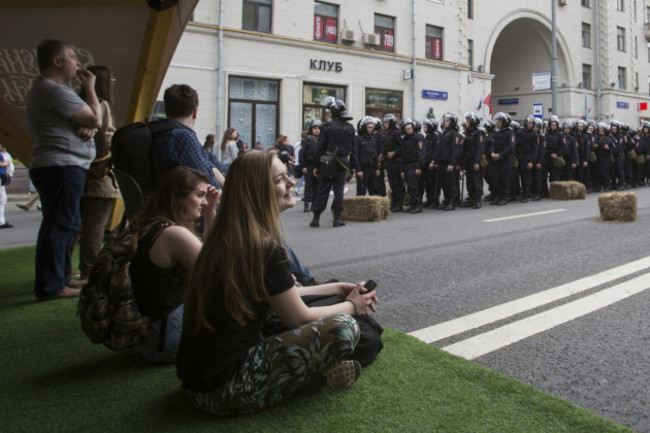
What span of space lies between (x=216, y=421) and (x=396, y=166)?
1092cm

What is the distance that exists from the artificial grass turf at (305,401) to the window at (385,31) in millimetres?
25371

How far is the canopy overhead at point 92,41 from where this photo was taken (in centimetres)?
578

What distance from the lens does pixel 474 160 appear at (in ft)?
43.5

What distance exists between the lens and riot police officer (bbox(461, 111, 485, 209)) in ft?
43.0

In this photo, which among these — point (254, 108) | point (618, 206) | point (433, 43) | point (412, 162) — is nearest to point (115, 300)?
point (618, 206)

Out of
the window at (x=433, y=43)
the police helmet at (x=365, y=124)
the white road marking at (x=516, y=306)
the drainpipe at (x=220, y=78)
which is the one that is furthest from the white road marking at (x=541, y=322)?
the window at (x=433, y=43)

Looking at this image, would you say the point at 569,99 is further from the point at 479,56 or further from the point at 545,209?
the point at 545,209

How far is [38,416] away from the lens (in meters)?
2.79

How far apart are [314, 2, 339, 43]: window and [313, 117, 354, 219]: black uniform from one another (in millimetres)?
16392

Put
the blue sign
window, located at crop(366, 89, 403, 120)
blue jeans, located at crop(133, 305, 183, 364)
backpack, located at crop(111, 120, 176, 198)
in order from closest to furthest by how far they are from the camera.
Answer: blue jeans, located at crop(133, 305, 183, 364), backpack, located at crop(111, 120, 176, 198), window, located at crop(366, 89, 403, 120), the blue sign

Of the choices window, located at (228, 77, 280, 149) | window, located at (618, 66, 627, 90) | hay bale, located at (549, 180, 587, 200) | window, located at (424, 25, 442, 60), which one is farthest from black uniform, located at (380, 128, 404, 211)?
window, located at (618, 66, 627, 90)

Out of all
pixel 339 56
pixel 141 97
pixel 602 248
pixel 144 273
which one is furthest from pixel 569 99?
pixel 144 273

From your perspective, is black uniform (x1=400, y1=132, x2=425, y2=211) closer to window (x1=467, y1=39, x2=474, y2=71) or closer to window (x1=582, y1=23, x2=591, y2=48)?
window (x1=467, y1=39, x2=474, y2=71)

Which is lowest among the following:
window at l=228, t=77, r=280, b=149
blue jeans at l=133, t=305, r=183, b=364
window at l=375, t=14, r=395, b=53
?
blue jeans at l=133, t=305, r=183, b=364
